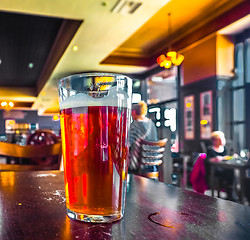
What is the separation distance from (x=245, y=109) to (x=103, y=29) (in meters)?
3.32

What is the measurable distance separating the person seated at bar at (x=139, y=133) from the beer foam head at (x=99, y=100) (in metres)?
2.00

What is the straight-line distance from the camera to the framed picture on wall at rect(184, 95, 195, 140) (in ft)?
23.4

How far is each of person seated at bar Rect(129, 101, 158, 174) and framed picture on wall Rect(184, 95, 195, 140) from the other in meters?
3.89

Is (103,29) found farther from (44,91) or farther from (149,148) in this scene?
(44,91)

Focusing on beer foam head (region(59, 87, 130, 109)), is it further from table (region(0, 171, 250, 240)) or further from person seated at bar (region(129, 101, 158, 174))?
person seated at bar (region(129, 101, 158, 174))

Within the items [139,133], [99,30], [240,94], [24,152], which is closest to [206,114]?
[240,94]

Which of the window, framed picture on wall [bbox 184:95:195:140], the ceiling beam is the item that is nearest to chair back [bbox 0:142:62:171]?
the ceiling beam

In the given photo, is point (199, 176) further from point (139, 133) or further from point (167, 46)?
point (167, 46)

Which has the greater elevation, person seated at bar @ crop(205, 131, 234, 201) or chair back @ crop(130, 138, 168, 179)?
chair back @ crop(130, 138, 168, 179)

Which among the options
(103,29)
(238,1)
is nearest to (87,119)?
(103,29)

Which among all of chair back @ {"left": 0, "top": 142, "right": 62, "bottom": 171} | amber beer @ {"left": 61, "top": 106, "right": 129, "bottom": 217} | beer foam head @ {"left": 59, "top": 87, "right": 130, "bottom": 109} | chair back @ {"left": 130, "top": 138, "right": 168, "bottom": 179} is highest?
beer foam head @ {"left": 59, "top": 87, "right": 130, "bottom": 109}

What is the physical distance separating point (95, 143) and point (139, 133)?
255 centimetres

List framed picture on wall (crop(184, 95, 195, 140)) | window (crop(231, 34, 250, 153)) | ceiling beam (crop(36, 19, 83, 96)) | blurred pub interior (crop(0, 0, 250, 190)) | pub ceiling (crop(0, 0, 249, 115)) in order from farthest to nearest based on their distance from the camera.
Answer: framed picture on wall (crop(184, 95, 195, 140)), window (crop(231, 34, 250, 153)), ceiling beam (crop(36, 19, 83, 96)), blurred pub interior (crop(0, 0, 250, 190)), pub ceiling (crop(0, 0, 249, 115))

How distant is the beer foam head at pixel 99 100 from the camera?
431 mm
